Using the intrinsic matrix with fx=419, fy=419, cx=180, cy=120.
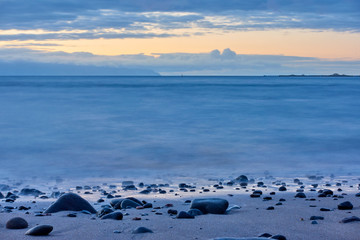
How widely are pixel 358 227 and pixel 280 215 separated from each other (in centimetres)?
81

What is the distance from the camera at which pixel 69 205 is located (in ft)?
15.4

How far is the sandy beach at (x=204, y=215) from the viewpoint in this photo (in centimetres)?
351

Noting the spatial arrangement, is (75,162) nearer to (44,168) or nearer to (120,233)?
(44,168)

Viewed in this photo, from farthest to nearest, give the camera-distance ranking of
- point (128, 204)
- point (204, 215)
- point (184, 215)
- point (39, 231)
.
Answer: point (128, 204) < point (204, 215) < point (184, 215) < point (39, 231)

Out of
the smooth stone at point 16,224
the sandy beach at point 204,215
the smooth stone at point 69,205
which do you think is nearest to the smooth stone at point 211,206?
the sandy beach at point 204,215

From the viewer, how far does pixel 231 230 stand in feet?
11.8

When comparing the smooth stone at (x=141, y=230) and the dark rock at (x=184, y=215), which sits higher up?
the dark rock at (x=184, y=215)

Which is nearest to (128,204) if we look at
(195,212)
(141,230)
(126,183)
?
(195,212)

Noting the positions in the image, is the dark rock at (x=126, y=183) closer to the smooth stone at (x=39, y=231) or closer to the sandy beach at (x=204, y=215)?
the sandy beach at (x=204, y=215)

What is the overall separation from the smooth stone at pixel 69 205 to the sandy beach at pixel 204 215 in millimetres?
101

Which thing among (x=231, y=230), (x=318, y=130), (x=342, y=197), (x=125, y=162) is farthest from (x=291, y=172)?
(x=318, y=130)

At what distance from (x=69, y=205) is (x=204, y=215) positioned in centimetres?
155

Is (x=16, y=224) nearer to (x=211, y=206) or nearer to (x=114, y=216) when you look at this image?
(x=114, y=216)

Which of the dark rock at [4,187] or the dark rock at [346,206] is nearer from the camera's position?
the dark rock at [346,206]
